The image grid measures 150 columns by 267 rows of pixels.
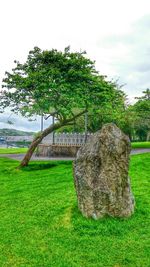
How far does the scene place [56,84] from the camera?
14.1 meters

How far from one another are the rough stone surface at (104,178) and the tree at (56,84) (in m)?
7.58

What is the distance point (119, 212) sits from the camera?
6395 mm

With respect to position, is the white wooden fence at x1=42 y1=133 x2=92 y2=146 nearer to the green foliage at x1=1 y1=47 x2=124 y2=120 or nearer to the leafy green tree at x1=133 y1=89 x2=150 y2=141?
the green foliage at x1=1 y1=47 x2=124 y2=120

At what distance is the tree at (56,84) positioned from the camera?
1427cm

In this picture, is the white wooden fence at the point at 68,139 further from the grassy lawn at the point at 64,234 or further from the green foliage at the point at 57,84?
the grassy lawn at the point at 64,234

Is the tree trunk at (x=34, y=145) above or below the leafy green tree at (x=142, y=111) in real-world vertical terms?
below

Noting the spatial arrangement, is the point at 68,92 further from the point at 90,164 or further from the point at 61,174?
the point at 90,164

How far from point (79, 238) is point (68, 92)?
30.9 feet

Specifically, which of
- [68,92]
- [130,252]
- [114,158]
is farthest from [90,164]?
[68,92]

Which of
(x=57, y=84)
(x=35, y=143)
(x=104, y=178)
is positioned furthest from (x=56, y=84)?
(x=104, y=178)

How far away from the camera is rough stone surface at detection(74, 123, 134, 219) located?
636cm

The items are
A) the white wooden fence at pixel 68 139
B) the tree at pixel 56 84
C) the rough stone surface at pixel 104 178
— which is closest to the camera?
the rough stone surface at pixel 104 178

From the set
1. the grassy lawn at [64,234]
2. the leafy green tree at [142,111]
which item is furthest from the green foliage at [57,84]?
the leafy green tree at [142,111]

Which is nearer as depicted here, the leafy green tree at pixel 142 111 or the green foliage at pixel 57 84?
the green foliage at pixel 57 84
